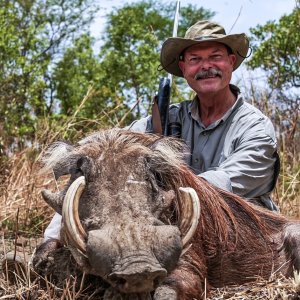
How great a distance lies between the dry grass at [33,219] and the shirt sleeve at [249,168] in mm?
657

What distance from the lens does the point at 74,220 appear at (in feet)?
11.7

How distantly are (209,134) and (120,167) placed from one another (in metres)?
1.53

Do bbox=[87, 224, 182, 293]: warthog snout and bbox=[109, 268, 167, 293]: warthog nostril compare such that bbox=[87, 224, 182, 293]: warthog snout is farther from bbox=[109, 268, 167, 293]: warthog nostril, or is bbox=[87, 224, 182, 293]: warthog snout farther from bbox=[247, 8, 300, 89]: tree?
bbox=[247, 8, 300, 89]: tree

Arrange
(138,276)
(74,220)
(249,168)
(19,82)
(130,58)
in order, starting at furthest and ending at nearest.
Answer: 1. (130,58)
2. (19,82)
3. (249,168)
4. (74,220)
5. (138,276)

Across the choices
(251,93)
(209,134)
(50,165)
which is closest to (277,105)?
(251,93)

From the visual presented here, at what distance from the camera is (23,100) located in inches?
389

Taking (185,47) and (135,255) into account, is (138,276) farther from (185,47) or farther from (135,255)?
(185,47)

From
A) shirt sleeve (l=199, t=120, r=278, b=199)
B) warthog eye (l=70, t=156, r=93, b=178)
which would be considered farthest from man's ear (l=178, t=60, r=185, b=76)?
warthog eye (l=70, t=156, r=93, b=178)

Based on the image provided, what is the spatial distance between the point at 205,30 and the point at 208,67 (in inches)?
10.4

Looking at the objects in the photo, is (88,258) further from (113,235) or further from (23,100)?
(23,100)

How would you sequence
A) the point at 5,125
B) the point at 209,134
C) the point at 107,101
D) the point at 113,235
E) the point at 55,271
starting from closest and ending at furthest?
1. the point at 113,235
2. the point at 55,271
3. the point at 209,134
4. the point at 5,125
5. the point at 107,101

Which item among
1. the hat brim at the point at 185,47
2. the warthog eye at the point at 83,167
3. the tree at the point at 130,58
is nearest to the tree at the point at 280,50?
the tree at the point at 130,58

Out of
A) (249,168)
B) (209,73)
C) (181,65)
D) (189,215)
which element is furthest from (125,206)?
(181,65)

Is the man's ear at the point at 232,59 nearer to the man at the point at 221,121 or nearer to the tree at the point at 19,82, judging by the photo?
the man at the point at 221,121
